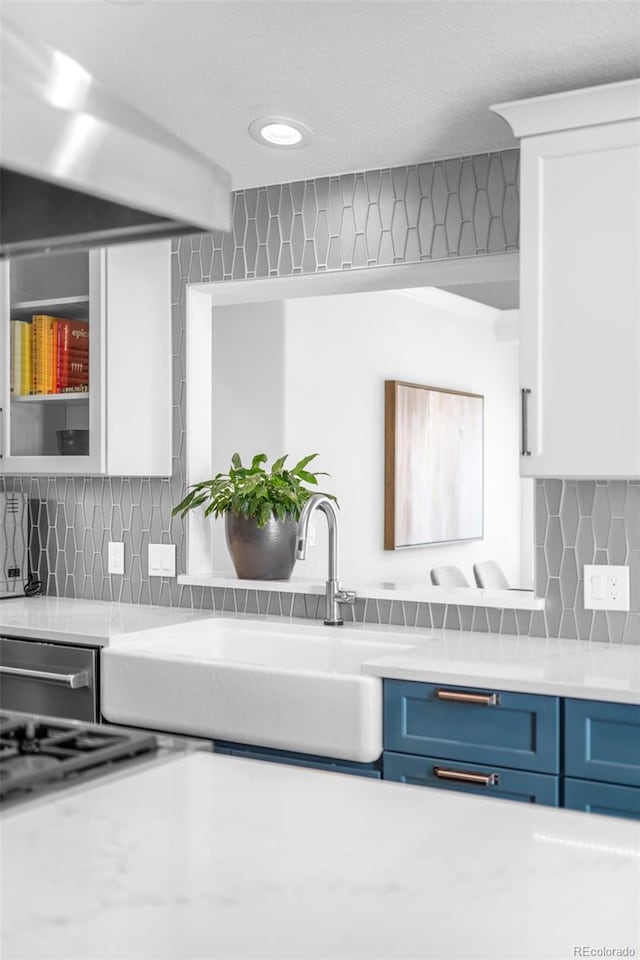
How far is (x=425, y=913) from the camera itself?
956mm

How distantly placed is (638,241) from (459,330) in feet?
13.1

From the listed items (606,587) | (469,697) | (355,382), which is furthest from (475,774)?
(355,382)

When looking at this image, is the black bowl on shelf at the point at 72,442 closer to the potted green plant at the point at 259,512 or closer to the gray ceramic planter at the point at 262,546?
the potted green plant at the point at 259,512

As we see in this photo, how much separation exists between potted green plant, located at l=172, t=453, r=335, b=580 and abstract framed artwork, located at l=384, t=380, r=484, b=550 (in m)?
2.05

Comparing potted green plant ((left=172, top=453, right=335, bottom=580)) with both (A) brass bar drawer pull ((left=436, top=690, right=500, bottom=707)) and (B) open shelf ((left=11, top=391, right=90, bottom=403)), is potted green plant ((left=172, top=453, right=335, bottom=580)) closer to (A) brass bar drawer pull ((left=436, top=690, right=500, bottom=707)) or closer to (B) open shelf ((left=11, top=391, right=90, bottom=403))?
(B) open shelf ((left=11, top=391, right=90, bottom=403))

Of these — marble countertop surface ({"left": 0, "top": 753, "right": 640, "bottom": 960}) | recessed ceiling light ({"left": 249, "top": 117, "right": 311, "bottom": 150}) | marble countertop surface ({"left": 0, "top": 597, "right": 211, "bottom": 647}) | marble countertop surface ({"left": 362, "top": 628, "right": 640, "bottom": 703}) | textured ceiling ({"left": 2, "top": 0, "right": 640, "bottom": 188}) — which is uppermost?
textured ceiling ({"left": 2, "top": 0, "right": 640, "bottom": 188})

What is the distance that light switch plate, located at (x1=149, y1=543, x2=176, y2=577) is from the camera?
3.40m

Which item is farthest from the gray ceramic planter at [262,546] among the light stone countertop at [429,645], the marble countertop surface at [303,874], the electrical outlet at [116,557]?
the marble countertop surface at [303,874]

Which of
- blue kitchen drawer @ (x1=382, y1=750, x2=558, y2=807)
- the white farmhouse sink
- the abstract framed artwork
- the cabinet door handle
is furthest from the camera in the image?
the abstract framed artwork

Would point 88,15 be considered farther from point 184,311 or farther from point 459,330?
point 459,330

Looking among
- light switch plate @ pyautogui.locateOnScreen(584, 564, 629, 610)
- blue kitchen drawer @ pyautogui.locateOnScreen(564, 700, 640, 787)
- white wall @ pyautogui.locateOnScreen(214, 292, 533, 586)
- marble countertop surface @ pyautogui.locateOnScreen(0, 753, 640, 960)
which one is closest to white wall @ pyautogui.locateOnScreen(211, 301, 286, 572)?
white wall @ pyautogui.locateOnScreen(214, 292, 533, 586)

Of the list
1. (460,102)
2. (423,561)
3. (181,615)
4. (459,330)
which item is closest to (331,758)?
(181,615)

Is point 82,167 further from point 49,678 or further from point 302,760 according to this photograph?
point 49,678

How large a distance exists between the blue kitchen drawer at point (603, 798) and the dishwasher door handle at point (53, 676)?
52.1 inches
